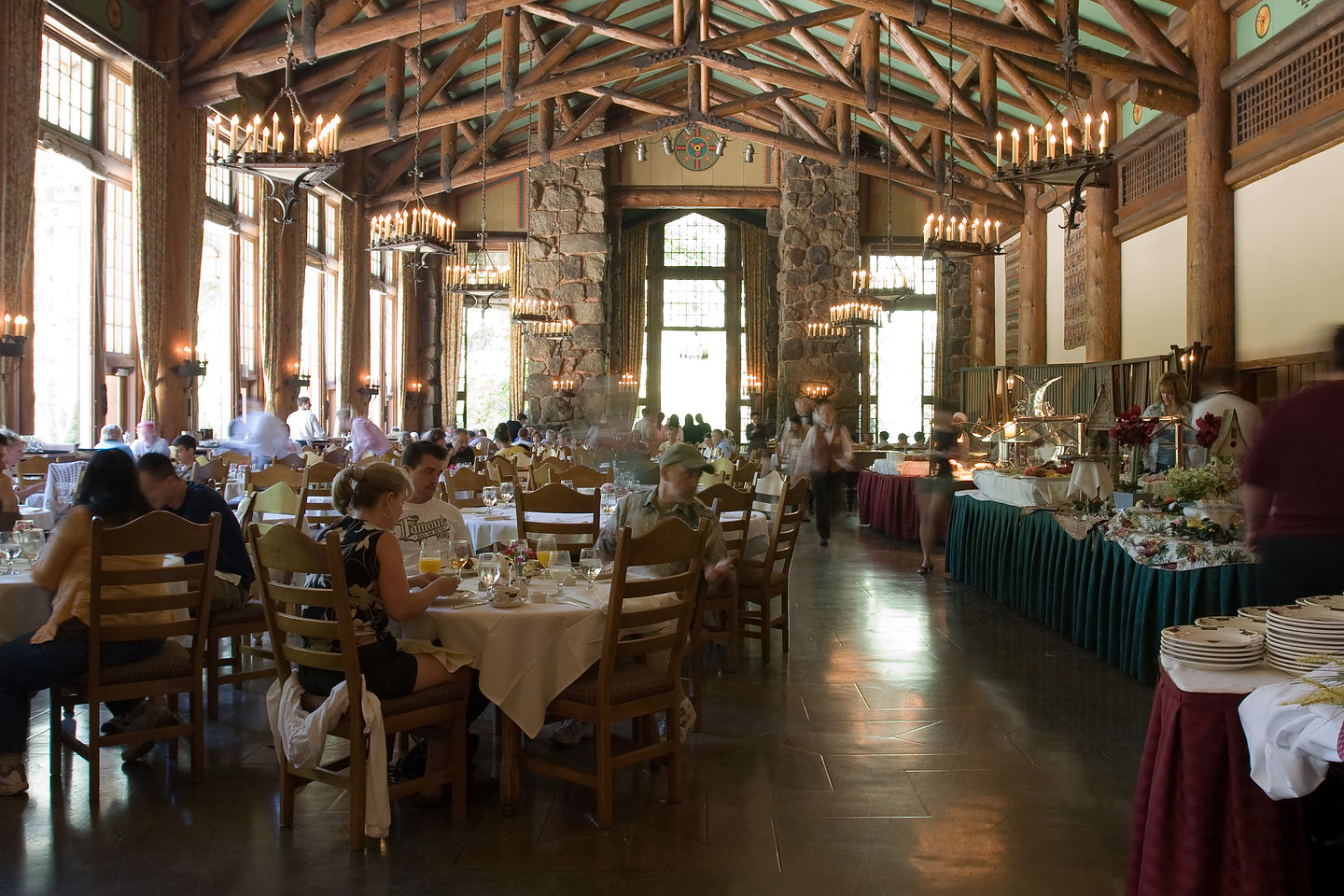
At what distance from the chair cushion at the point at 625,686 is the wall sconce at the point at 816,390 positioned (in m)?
14.9

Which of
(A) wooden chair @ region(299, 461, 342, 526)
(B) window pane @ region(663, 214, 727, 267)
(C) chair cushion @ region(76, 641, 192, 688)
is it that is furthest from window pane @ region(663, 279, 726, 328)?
(C) chair cushion @ region(76, 641, 192, 688)

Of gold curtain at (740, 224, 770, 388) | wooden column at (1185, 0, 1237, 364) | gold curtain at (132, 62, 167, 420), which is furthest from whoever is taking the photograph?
gold curtain at (740, 224, 770, 388)

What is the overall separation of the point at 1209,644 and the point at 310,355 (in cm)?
1635

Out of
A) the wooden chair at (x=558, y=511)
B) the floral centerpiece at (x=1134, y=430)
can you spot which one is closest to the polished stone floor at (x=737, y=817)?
the wooden chair at (x=558, y=511)

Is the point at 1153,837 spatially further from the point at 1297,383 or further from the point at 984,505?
the point at 1297,383

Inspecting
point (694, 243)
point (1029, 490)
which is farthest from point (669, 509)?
point (694, 243)

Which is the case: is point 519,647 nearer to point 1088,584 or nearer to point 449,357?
point 1088,584

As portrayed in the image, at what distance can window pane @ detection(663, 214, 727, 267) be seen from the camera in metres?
21.6

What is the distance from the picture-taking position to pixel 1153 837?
2.29m

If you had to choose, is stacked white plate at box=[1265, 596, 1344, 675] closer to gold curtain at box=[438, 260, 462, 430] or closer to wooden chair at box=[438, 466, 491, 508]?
wooden chair at box=[438, 466, 491, 508]

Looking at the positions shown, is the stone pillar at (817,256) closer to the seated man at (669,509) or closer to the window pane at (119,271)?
the window pane at (119,271)

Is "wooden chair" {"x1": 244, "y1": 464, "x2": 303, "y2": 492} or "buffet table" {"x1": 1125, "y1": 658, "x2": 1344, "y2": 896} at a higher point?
"wooden chair" {"x1": 244, "y1": 464, "x2": 303, "y2": 492}

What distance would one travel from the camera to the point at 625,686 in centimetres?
337

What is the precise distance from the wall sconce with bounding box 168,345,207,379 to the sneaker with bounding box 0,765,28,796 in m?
8.82
